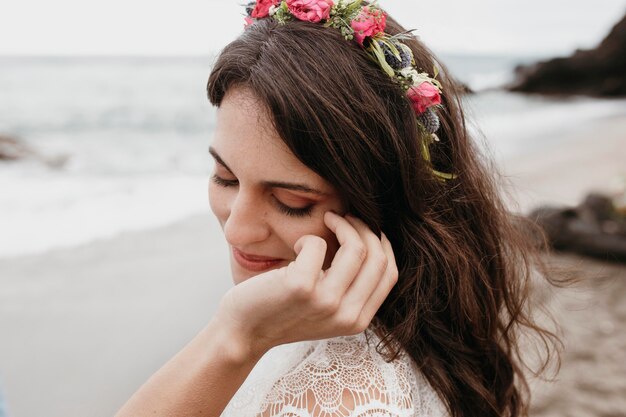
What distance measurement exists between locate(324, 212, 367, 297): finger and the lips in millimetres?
332

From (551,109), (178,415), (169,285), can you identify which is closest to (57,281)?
(169,285)

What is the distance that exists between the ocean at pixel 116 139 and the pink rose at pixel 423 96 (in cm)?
67

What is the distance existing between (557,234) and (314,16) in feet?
19.5

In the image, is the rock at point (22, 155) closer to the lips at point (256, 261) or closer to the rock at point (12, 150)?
the rock at point (12, 150)

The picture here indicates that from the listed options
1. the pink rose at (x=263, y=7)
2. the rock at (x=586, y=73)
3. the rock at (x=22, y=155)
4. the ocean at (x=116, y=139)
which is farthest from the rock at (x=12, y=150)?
the rock at (x=586, y=73)

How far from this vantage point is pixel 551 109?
78.1 ft

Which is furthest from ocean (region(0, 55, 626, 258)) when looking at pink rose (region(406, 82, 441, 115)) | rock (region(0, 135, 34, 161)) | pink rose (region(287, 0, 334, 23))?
pink rose (region(406, 82, 441, 115))

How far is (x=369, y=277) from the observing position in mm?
1493

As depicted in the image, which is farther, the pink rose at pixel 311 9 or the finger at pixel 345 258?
the pink rose at pixel 311 9

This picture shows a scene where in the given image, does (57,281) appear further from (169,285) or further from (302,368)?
(302,368)

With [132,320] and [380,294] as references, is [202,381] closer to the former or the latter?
[380,294]

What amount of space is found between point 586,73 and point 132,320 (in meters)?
32.3

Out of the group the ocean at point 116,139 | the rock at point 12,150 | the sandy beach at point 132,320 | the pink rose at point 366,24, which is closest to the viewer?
the pink rose at point 366,24

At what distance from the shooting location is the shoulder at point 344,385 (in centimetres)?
150
